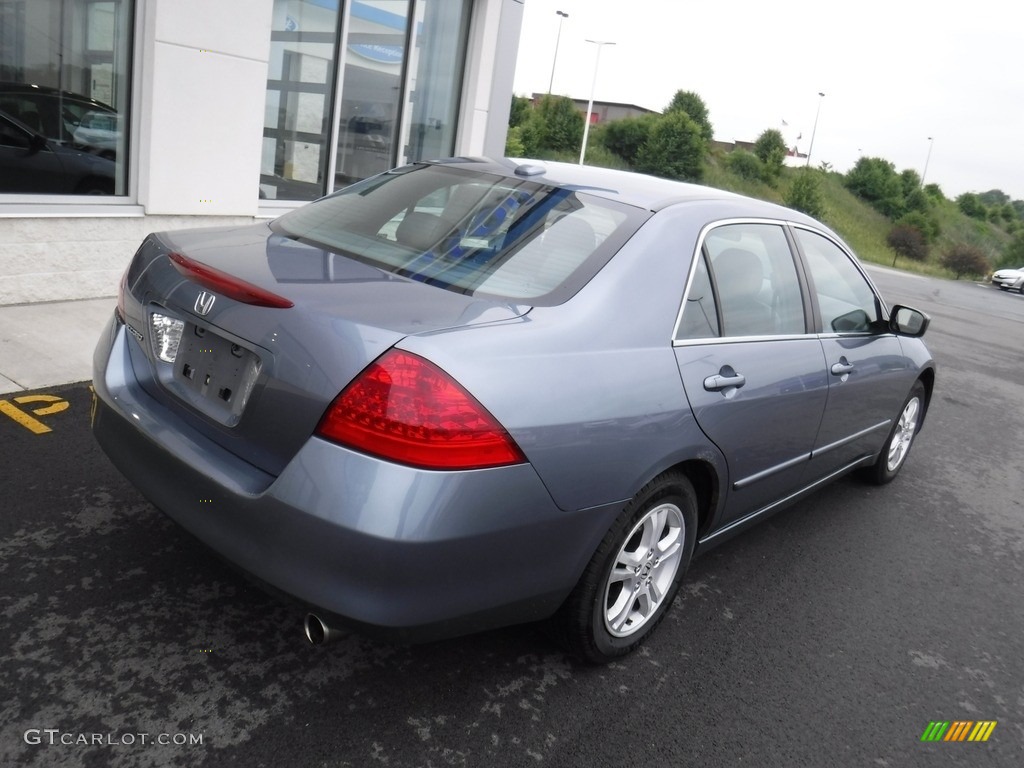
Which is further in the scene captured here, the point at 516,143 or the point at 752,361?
the point at 516,143

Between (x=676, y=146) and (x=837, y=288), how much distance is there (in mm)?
51363

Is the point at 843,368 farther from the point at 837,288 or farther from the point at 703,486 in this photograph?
the point at 703,486

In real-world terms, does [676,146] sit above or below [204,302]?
above

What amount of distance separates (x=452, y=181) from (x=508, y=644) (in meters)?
1.72

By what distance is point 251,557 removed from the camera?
7.47ft

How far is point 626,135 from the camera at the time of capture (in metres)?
57.4

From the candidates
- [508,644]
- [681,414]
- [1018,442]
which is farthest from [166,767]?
[1018,442]

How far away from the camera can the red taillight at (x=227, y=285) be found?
2340mm

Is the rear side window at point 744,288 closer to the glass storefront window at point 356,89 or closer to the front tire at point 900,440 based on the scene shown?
the front tire at point 900,440

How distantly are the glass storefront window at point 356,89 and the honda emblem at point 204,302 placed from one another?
6307 millimetres

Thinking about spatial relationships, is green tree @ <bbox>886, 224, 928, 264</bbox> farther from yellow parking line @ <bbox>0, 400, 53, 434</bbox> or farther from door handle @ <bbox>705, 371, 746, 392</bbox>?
yellow parking line @ <bbox>0, 400, 53, 434</bbox>

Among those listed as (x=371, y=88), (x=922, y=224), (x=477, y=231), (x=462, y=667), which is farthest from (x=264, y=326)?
(x=922, y=224)

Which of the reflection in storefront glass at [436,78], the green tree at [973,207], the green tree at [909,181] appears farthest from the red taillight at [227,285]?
the green tree at [973,207]

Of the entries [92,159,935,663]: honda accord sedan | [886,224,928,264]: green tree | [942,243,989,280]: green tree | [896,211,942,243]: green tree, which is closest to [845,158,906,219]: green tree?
[896,211,942,243]: green tree
